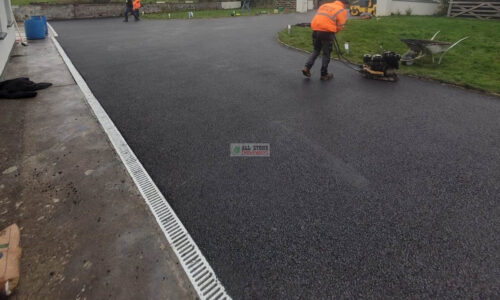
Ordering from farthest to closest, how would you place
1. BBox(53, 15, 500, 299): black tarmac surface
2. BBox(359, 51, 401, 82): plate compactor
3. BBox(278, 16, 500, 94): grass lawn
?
1. BBox(278, 16, 500, 94): grass lawn
2. BBox(359, 51, 401, 82): plate compactor
3. BBox(53, 15, 500, 299): black tarmac surface

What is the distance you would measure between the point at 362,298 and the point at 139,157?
2887mm

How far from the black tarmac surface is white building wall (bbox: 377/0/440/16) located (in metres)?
16.5

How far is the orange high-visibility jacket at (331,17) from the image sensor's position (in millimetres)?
6078

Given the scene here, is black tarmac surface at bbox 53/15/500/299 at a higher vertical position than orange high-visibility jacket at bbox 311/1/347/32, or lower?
→ lower

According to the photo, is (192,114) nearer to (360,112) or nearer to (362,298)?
(360,112)

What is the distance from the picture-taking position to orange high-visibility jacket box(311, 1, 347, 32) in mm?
6078

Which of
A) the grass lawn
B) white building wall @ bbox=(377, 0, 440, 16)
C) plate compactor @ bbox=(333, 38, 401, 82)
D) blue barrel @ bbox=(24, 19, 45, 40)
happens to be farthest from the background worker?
white building wall @ bbox=(377, 0, 440, 16)

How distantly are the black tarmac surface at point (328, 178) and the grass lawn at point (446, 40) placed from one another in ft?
3.12

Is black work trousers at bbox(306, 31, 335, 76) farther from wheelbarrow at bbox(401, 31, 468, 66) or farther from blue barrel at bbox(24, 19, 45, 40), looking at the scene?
blue barrel at bbox(24, 19, 45, 40)

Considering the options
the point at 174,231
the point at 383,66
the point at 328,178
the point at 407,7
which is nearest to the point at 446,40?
the point at 383,66

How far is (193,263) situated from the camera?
6.95 ft

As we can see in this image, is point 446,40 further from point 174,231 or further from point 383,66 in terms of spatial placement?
point 174,231

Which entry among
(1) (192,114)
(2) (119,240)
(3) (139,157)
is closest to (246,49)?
(1) (192,114)

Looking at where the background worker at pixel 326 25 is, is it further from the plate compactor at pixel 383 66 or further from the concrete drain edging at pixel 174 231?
the concrete drain edging at pixel 174 231
